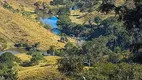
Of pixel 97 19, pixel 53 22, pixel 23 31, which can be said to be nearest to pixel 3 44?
pixel 23 31

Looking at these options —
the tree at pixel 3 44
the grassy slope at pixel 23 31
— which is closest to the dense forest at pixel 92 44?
the tree at pixel 3 44

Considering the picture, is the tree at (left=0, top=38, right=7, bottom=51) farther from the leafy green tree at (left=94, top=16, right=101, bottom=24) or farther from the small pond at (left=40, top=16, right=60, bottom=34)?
the leafy green tree at (left=94, top=16, right=101, bottom=24)

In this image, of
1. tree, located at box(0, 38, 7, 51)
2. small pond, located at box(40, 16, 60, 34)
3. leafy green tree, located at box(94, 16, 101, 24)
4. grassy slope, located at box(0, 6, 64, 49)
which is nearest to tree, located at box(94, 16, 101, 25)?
leafy green tree, located at box(94, 16, 101, 24)

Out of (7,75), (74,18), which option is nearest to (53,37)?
(74,18)

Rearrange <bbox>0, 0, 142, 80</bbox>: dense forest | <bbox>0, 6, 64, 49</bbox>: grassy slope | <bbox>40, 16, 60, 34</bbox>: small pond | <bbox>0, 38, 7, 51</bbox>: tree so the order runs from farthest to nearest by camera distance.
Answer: <bbox>40, 16, 60, 34</bbox>: small pond → <bbox>0, 6, 64, 49</bbox>: grassy slope → <bbox>0, 38, 7, 51</bbox>: tree → <bbox>0, 0, 142, 80</bbox>: dense forest

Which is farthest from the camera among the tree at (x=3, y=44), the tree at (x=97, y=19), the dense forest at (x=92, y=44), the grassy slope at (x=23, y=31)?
the tree at (x=97, y=19)

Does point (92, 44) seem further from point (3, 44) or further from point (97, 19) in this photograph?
point (97, 19)

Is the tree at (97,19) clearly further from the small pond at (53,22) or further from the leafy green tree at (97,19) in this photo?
the small pond at (53,22)
